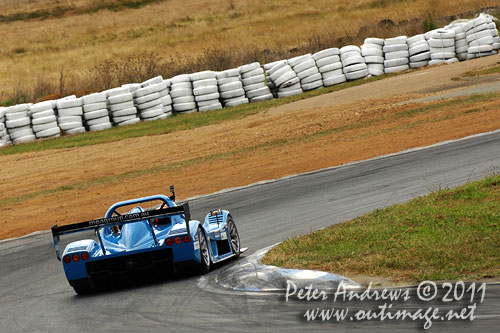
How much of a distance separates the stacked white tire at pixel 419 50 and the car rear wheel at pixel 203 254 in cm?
2497

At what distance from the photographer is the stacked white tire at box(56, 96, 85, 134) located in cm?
3028

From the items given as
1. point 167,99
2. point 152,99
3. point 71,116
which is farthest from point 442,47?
point 71,116

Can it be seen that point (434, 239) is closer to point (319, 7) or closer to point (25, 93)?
point (25, 93)

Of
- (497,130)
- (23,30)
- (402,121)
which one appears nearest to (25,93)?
(402,121)

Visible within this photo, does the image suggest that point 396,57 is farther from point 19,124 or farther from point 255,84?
point 19,124

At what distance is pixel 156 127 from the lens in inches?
1179

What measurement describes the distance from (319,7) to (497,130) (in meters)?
46.9

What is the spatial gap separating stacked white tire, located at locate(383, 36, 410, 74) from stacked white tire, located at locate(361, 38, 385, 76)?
0.20m

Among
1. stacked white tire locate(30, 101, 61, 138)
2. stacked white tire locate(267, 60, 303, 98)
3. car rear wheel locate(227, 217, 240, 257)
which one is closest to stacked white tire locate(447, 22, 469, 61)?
stacked white tire locate(267, 60, 303, 98)

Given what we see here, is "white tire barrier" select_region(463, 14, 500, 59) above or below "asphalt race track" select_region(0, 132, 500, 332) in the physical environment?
above

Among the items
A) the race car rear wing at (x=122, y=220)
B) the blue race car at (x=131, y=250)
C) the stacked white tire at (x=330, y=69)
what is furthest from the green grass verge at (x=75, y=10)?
the race car rear wing at (x=122, y=220)

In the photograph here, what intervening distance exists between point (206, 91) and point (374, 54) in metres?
7.18

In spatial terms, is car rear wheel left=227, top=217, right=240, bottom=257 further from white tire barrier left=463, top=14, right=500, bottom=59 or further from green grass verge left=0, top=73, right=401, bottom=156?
white tire barrier left=463, top=14, right=500, bottom=59

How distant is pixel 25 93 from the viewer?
126 ft
